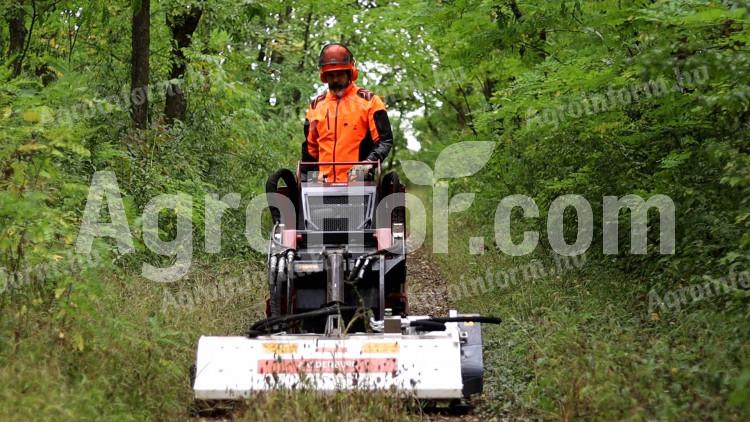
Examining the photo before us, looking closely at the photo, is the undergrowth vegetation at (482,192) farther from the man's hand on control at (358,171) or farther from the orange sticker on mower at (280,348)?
the man's hand on control at (358,171)

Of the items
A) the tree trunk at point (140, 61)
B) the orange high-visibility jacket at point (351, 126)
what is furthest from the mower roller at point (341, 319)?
the tree trunk at point (140, 61)

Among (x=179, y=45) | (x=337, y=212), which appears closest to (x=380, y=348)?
(x=337, y=212)

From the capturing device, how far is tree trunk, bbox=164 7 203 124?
47.6ft

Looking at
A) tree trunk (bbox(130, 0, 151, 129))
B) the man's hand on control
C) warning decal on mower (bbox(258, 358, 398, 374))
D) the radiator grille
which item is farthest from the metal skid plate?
tree trunk (bbox(130, 0, 151, 129))

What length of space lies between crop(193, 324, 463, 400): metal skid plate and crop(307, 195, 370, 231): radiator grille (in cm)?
177

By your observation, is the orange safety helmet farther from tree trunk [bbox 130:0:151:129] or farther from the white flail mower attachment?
tree trunk [bbox 130:0:151:129]

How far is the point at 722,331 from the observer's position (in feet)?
23.8

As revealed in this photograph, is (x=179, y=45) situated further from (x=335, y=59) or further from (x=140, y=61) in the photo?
(x=335, y=59)

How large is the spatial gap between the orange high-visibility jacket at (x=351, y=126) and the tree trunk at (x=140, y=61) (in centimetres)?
427

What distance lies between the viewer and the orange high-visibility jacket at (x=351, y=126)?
958 cm

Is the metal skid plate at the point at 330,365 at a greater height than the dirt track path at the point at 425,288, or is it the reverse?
the dirt track path at the point at 425,288

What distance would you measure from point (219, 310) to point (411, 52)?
43.9 feet

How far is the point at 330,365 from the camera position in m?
6.90

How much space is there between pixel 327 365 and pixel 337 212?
7.18 ft
